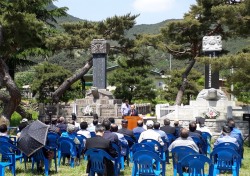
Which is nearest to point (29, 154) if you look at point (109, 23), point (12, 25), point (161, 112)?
point (12, 25)

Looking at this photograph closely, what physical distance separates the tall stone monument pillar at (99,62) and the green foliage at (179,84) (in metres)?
14.2

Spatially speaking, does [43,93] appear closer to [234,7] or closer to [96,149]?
[234,7]

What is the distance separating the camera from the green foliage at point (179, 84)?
37531mm

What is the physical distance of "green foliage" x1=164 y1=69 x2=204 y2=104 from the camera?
37.5 metres

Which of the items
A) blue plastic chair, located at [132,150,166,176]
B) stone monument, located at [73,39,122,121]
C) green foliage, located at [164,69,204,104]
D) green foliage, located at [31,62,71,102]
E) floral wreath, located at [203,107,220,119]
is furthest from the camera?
green foliage, located at [164,69,204,104]

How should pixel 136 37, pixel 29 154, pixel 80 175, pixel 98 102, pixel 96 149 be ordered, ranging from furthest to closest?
pixel 136 37 < pixel 98 102 < pixel 80 175 < pixel 29 154 < pixel 96 149

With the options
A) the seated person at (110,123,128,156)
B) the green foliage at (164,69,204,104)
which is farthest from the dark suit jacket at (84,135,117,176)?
the green foliage at (164,69,204,104)

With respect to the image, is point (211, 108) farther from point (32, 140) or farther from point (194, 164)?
point (194, 164)

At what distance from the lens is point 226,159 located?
26.2 feet

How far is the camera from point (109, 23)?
2833 centimetres

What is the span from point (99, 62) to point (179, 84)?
602 inches

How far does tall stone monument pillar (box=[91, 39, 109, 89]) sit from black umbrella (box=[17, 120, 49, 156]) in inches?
649

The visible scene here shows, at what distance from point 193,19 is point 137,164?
22729 millimetres

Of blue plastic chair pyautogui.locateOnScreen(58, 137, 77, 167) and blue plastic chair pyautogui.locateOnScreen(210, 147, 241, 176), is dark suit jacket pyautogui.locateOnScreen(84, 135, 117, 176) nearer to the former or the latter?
blue plastic chair pyautogui.locateOnScreen(210, 147, 241, 176)
